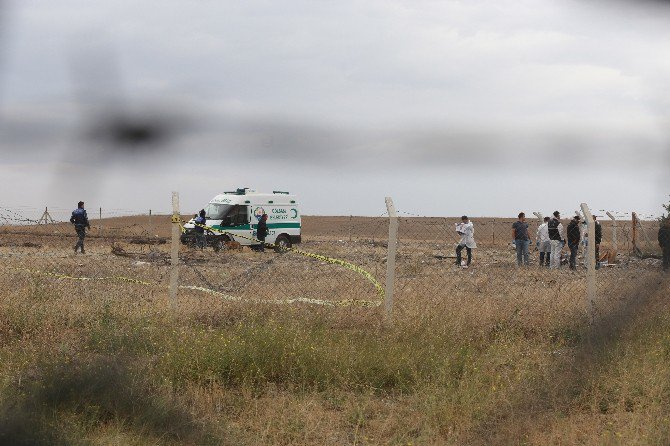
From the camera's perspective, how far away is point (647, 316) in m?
7.68

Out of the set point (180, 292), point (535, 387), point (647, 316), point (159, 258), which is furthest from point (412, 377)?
point (159, 258)

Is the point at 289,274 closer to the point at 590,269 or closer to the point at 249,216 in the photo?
the point at 590,269

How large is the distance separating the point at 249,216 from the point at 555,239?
1051 centimetres

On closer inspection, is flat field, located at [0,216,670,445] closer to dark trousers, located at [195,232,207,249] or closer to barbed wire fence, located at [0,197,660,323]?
barbed wire fence, located at [0,197,660,323]

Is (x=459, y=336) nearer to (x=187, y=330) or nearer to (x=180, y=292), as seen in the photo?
(x=187, y=330)

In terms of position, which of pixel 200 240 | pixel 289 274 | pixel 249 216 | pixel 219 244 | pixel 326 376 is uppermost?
pixel 249 216

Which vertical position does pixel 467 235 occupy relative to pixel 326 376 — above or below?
above

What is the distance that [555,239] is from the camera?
1873 centimetres

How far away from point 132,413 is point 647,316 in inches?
202

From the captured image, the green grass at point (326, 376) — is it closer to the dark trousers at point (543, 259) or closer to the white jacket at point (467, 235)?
the white jacket at point (467, 235)

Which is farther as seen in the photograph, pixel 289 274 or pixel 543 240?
pixel 543 240

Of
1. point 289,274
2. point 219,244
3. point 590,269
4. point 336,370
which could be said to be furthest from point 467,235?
point 336,370

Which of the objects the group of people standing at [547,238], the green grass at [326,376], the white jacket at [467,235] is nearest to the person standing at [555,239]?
the group of people standing at [547,238]

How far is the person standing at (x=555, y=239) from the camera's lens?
18203 millimetres
